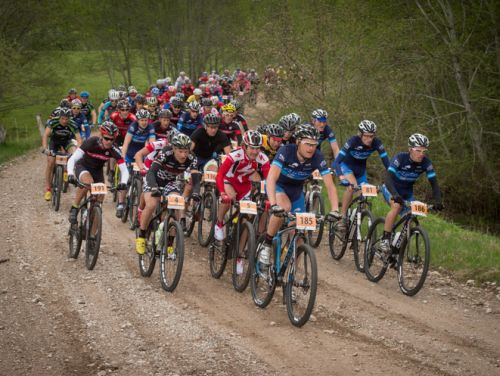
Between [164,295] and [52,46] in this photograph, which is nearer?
[164,295]

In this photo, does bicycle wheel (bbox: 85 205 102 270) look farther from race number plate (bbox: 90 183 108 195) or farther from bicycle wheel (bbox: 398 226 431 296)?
bicycle wheel (bbox: 398 226 431 296)

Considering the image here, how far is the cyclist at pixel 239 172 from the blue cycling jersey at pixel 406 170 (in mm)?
1996

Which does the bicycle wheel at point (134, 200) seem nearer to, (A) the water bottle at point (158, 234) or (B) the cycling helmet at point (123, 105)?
(B) the cycling helmet at point (123, 105)

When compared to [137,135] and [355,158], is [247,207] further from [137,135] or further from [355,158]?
[137,135]

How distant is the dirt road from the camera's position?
6555 millimetres

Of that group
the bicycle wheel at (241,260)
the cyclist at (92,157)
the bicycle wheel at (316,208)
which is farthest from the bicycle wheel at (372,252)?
the cyclist at (92,157)

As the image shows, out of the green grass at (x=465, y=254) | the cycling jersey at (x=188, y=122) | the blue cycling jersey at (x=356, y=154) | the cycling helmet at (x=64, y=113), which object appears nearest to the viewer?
the green grass at (x=465, y=254)

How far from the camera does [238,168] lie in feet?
31.9

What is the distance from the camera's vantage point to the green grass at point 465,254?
397 inches

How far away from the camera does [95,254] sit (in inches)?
387

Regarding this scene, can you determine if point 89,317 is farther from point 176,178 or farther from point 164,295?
point 176,178

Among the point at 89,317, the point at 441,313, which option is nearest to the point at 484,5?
the point at 441,313

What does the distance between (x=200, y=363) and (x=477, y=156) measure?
15.9 meters

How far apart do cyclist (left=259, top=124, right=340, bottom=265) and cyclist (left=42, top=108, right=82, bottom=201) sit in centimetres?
758
